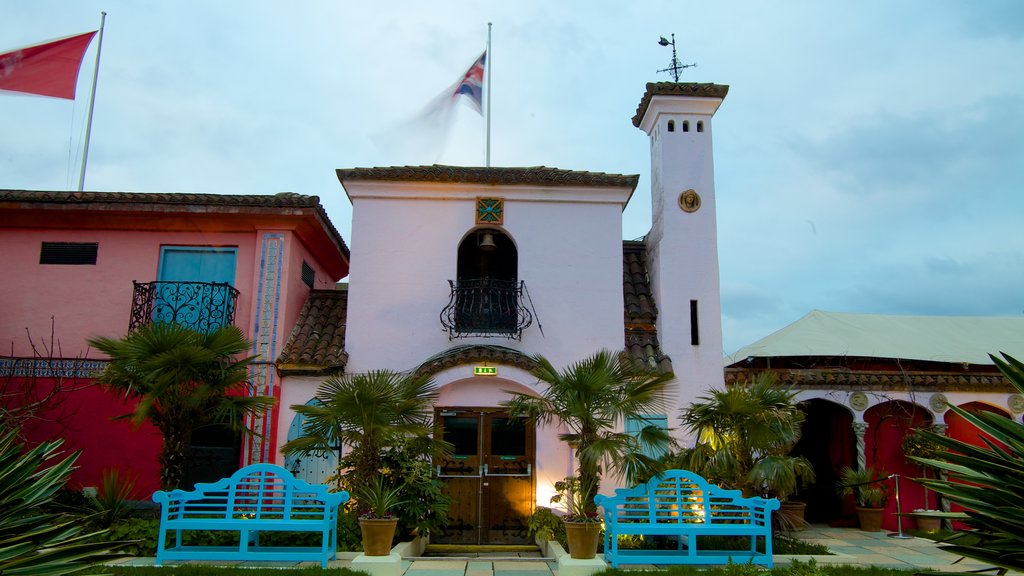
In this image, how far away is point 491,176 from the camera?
13.7 metres

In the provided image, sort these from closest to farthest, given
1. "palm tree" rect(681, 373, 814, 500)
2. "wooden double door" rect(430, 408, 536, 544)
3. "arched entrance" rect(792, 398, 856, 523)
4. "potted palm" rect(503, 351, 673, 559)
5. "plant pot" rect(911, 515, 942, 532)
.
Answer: "potted palm" rect(503, 351, 673, 559) < "palm tree" rect(681, 373, 814, 500) < "wooden double door" rect(430, 408, 536, 544) < "plant pot" rect(911, 515, 942, 532) < "arched entrance" rect(792, 398, 856, 523)

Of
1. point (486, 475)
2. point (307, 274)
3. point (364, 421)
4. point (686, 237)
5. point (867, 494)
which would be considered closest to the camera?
point (364, 421)

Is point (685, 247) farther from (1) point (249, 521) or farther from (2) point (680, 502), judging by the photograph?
(1) point (249, 521)

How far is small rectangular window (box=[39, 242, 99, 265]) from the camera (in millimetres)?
13922

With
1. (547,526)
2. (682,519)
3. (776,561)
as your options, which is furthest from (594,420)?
(776,561)

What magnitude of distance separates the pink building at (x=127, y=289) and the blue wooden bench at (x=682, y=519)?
19.6 ft

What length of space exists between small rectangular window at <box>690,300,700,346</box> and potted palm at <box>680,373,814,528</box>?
210cm

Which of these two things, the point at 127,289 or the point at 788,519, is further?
the point at 127,289

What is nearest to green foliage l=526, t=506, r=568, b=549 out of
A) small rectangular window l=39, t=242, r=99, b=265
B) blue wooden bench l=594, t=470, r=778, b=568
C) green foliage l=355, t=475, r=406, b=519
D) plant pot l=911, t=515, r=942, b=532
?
blue wooden bench l=594, t=470, r=778, b=568

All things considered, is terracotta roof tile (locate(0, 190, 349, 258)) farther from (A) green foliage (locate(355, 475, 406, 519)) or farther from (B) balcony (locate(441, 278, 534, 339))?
(A) green foliage (locate(355, 475, 406, 519))

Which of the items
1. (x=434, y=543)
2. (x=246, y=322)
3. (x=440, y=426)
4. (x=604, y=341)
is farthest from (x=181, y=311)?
(x=604, y=341)

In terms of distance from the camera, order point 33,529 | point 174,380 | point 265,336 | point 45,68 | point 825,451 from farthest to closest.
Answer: point 825,451 < point 45,68 < point 265,336 < point 174,380 < point 33,529

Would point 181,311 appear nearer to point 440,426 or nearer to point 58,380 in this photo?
point 58,380

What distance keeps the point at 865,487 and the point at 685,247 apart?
5.65 metres
